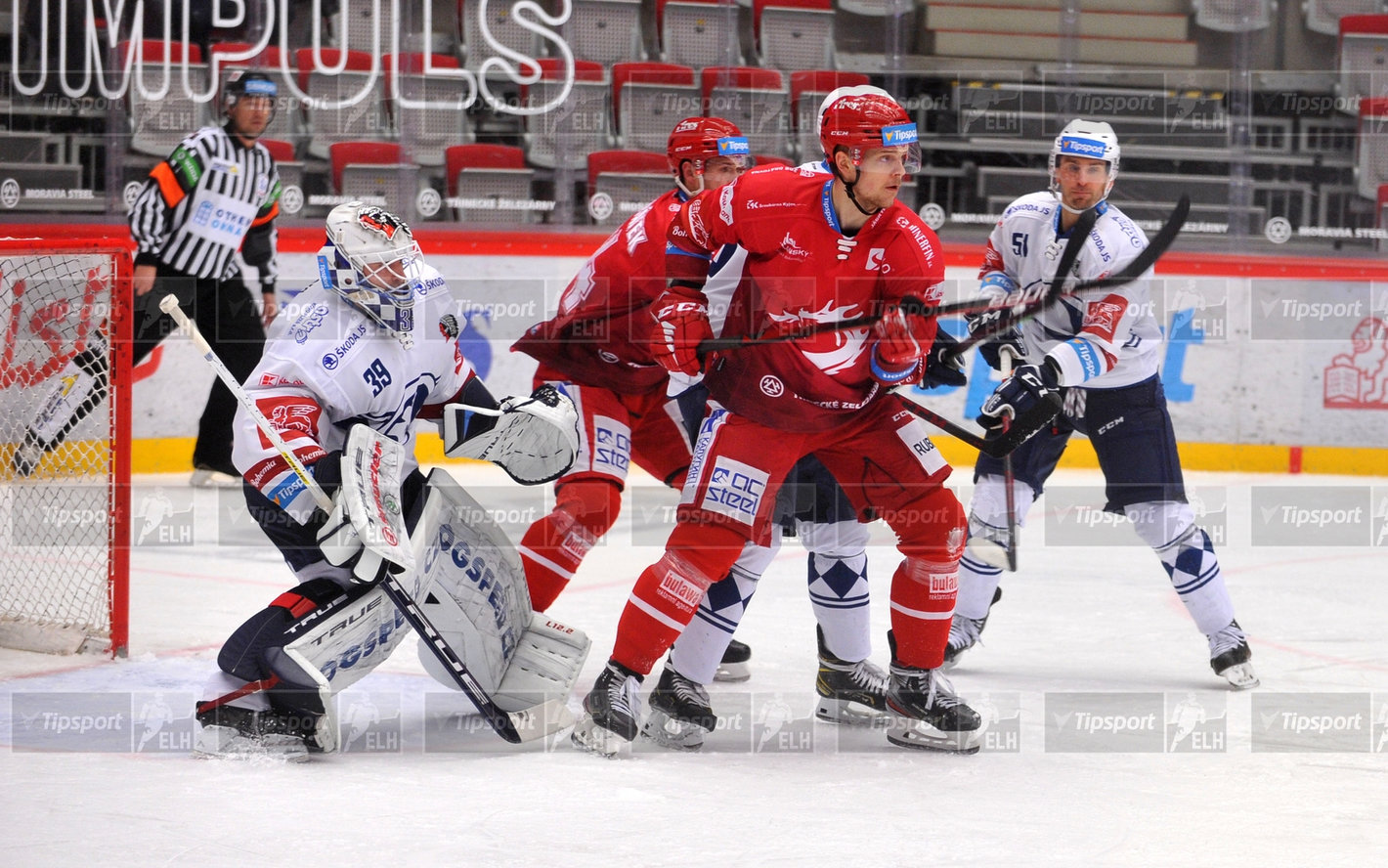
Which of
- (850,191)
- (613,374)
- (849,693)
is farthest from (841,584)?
(850,191)

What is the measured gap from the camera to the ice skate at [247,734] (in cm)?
269

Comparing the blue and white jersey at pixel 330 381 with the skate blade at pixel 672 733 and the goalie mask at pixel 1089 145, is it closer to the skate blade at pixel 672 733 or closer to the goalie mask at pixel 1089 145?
the skate blade at pixel 672 733

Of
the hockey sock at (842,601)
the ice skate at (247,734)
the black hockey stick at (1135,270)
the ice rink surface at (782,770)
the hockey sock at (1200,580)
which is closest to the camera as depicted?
the ice rink surface at (782,770)

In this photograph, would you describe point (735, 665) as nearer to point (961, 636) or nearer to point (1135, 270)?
point (961, 636)

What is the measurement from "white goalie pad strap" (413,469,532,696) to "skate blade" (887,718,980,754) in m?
0.77

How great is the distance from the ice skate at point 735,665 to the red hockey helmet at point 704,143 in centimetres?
114

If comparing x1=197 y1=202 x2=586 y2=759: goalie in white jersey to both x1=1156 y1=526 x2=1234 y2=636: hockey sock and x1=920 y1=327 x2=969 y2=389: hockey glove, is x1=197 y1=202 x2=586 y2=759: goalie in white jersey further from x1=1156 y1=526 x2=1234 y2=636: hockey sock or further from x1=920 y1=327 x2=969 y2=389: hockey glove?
x1=1156 y1=526 x2=1234 y2=636: hockey sock

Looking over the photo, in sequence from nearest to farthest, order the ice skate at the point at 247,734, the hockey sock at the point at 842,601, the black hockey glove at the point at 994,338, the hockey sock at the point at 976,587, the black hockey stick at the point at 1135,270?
the ice skate at the point at 247,734 → the black hockey stick at the point at 1135,270 → the hockey sock at the point at 842,601 → the black hockey glove at the point at 994,338 → the hockey sock at the point at 976,587

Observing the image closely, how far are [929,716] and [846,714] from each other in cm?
26

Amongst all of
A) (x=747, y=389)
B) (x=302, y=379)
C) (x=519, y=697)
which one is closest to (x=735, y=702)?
(x=519, y=697)

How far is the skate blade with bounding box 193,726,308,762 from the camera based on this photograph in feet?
8.84

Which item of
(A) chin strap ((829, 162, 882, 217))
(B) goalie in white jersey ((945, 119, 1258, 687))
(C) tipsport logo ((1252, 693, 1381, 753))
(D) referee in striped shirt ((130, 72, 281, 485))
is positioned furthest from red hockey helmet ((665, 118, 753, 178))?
(D) referee in striped shirt ((130, 72, 281, 485))

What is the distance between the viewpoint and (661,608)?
9.09 feet

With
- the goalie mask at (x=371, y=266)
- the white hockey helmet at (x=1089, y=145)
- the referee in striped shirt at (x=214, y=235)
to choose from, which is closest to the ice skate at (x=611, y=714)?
the goalie mask at (x=371, y=266)
